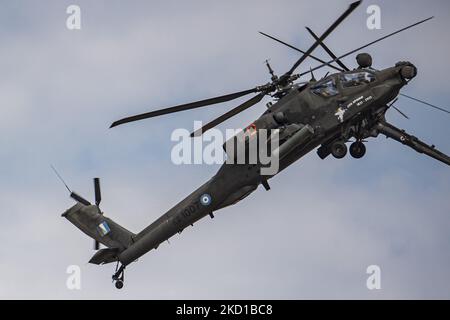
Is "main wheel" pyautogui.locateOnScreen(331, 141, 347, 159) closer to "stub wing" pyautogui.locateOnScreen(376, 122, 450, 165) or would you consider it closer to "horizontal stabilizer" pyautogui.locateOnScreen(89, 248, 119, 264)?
"stub wing" pyautogui.locateOnScreen(376, 122, 450, 165)

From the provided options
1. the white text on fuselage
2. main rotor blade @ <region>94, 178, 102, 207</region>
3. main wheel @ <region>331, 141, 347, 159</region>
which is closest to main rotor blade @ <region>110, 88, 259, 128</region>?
the white text on fuselage

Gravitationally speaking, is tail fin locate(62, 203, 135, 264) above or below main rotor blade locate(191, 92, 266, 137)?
below

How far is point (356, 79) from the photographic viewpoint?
1574 inches

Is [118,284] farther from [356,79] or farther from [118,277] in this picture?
[356,79]

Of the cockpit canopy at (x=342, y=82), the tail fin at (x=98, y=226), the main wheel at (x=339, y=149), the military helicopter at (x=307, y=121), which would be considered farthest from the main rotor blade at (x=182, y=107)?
the tail fin at (x=98, y=226)

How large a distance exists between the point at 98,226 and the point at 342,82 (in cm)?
1300

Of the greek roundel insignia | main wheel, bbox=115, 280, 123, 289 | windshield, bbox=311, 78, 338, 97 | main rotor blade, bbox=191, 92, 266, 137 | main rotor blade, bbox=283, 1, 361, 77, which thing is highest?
main rotor blade, bbox=283, 1, 361, 77

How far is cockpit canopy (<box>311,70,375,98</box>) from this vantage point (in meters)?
39.9

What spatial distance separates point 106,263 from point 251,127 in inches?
371

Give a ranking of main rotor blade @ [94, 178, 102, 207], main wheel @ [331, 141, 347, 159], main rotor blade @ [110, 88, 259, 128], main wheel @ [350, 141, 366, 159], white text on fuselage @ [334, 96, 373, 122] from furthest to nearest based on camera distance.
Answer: main rotor blade @ [94, 178, 102, 207] → main wheel @ [350, 141, 366, 159] → main wheel @ [331, 141, 347, 159] → white text on fuselage @ [334, 96, 373, 122] → main rotor blade @ [110, 88, 259, 128]
